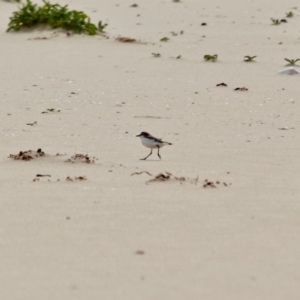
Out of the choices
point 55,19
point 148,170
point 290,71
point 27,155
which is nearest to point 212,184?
point 148,170

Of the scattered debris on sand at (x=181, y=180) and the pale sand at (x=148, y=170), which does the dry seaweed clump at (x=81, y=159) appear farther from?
the scattered debris on sand at (x=181, y=180)

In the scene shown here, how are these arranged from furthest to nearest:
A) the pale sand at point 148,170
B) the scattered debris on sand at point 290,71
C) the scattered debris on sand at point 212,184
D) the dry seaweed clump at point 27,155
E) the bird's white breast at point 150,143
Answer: the scattered debris on sand at point 290,71 < the bird's white breast at point 150,143 < the dry seaweed clump at point 27,155 < the scattered debris on sand at point 212,184 < the pale sand at point 148,170

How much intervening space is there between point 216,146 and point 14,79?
165 inches

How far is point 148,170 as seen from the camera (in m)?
6.29

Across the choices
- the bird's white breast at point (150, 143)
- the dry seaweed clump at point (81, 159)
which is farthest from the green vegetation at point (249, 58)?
the dry seaweed clump at point (81, 159)

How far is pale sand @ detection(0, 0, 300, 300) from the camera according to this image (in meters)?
4.12

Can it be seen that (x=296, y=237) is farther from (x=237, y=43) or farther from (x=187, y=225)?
(x=237, y=43)

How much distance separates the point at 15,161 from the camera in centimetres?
662

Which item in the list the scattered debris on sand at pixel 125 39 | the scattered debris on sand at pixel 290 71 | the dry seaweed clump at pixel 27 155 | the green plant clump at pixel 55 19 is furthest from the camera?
the green plant clump at pixel 55 19

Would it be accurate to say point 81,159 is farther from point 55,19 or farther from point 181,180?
point 55,19

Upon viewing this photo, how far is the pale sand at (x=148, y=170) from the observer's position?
162 inches

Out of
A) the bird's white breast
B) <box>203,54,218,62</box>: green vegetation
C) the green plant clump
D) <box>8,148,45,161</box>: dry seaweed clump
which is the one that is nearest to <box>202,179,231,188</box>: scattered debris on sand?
the bird's white breast

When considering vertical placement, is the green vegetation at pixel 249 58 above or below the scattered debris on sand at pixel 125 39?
above

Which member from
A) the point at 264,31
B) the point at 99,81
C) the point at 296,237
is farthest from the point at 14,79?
the point at 296,237
